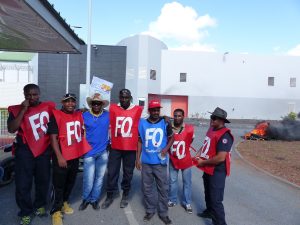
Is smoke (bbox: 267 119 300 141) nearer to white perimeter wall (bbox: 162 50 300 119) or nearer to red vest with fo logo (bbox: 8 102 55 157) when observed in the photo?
red vest with fo logo (bbox: 8 102 55 157)

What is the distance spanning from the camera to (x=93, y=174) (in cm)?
533

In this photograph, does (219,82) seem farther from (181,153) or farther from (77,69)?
(181,153)

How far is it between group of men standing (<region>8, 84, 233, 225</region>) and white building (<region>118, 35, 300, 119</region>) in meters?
31.2

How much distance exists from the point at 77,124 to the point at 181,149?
5.79 ft

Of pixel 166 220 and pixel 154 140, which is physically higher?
pixel 154 140

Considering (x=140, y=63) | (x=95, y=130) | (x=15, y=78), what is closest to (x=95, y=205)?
(x=95, y=130)

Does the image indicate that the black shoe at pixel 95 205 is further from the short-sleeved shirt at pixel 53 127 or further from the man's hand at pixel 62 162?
the short-sleeved shirt at pixel 53 127

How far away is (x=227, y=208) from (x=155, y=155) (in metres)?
1.90

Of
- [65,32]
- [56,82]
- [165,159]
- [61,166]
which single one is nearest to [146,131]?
[165,159]

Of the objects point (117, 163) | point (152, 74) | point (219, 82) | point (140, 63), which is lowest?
point (117, 163)

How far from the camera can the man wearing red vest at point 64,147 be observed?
4.71 metres

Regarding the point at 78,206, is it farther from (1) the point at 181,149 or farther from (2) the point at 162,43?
(2) the point at 162,43

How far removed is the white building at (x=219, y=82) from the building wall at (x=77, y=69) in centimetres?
126

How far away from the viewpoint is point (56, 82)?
3612 cm
